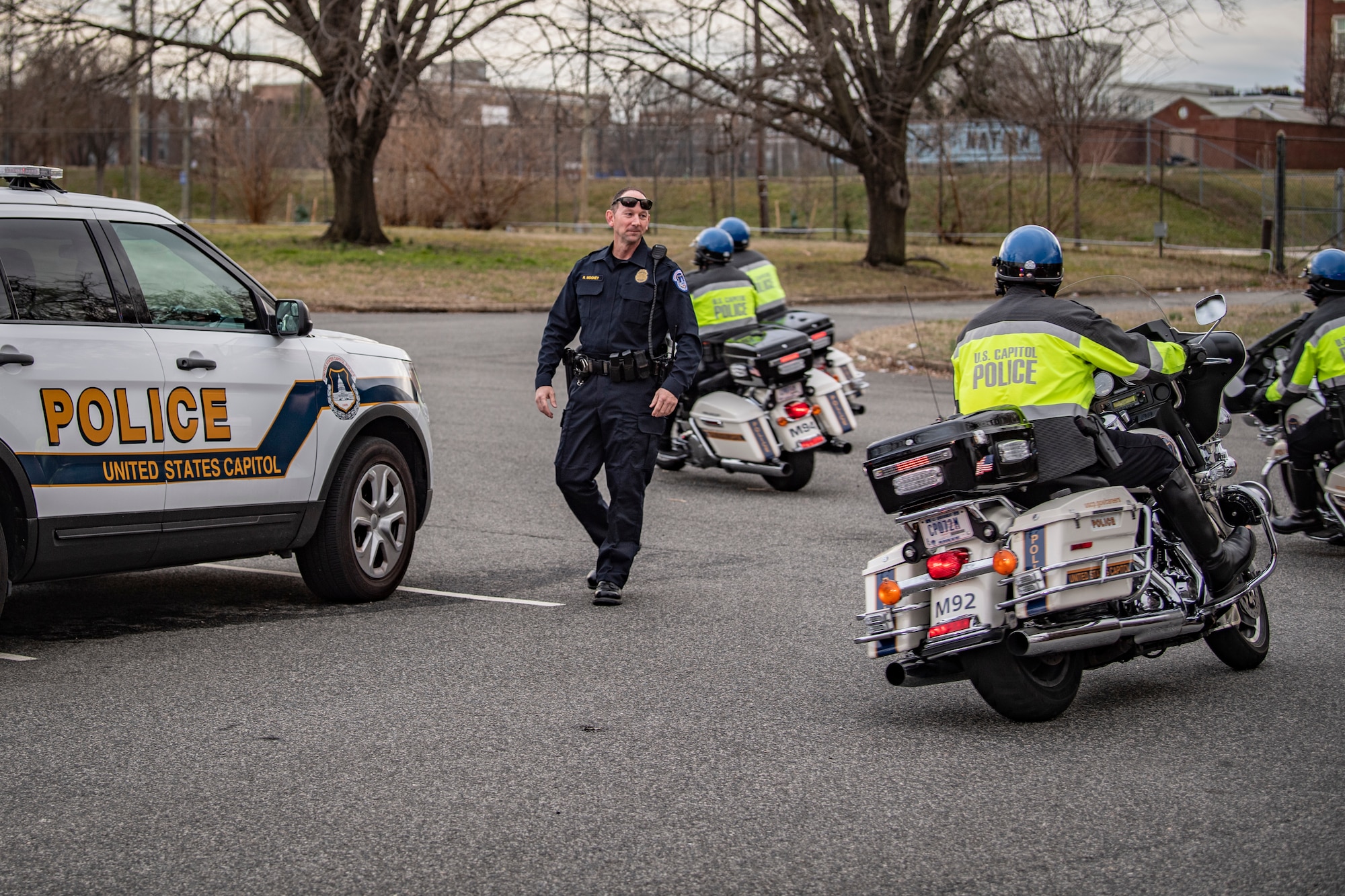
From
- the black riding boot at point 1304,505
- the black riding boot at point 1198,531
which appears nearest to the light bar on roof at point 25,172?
the black riding boot at point 1198,531

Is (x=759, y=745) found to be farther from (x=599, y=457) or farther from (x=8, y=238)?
(x=8, y=238)

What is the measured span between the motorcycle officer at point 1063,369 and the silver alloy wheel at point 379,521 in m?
3.12

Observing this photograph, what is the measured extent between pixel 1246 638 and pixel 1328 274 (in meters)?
3.27

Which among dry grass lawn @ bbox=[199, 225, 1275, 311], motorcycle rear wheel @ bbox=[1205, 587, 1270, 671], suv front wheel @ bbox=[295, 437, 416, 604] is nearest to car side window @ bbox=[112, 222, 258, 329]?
suv front wheel @ bbox=[295, 437, 416, 604]

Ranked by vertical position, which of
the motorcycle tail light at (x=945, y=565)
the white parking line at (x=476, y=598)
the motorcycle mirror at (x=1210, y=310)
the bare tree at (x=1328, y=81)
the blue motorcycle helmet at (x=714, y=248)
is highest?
the bare tree at (x=1328, y=81)

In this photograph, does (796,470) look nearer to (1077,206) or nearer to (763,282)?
(763,282)

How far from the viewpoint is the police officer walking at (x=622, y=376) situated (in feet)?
24.8

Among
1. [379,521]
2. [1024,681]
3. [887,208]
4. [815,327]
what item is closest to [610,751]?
[1024,681]

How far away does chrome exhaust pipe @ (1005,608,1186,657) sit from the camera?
17.3 feet

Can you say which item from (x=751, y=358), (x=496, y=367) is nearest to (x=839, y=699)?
(x=751, y=358)

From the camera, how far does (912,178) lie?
59469 mm

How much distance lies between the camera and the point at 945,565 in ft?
17.8

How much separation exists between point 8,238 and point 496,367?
41.8ft

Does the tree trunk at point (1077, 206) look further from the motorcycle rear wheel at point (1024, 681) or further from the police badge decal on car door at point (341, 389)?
the motorcycle rear wheel at point (1024, 681)
